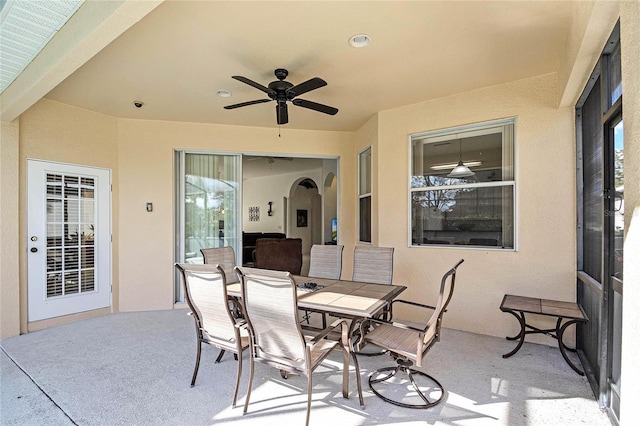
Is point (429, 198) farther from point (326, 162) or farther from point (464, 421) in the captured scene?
point (326, 162)

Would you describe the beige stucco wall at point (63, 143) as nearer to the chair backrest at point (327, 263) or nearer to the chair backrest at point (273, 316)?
the chair backrest at point (327, 263)

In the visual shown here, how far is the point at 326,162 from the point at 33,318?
6.36 m

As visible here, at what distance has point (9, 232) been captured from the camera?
11.9 ft

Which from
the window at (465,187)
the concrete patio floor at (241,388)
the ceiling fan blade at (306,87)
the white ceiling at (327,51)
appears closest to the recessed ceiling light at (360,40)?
the white ceiling at (327,51)

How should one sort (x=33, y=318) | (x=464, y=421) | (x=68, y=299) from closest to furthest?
(x=464, y=421)
(x=33, y=318)
(x=68, y=299)

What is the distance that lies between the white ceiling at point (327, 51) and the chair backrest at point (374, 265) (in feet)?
5.97

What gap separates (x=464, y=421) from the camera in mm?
2047

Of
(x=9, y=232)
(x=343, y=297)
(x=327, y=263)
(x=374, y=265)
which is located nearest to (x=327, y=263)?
(x=327, y=263)

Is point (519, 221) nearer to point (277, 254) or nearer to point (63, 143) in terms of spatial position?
point (277, 254)

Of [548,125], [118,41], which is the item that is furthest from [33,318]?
[548,125]

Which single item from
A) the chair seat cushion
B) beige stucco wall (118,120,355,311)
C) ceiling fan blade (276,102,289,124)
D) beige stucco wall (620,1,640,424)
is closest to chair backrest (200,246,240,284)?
beige stucco wall (118,120,355,311)

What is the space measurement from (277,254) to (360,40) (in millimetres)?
4796

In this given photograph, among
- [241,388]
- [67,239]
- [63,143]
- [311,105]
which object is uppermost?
[311,105]

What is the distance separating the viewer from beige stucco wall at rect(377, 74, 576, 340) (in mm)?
3215
